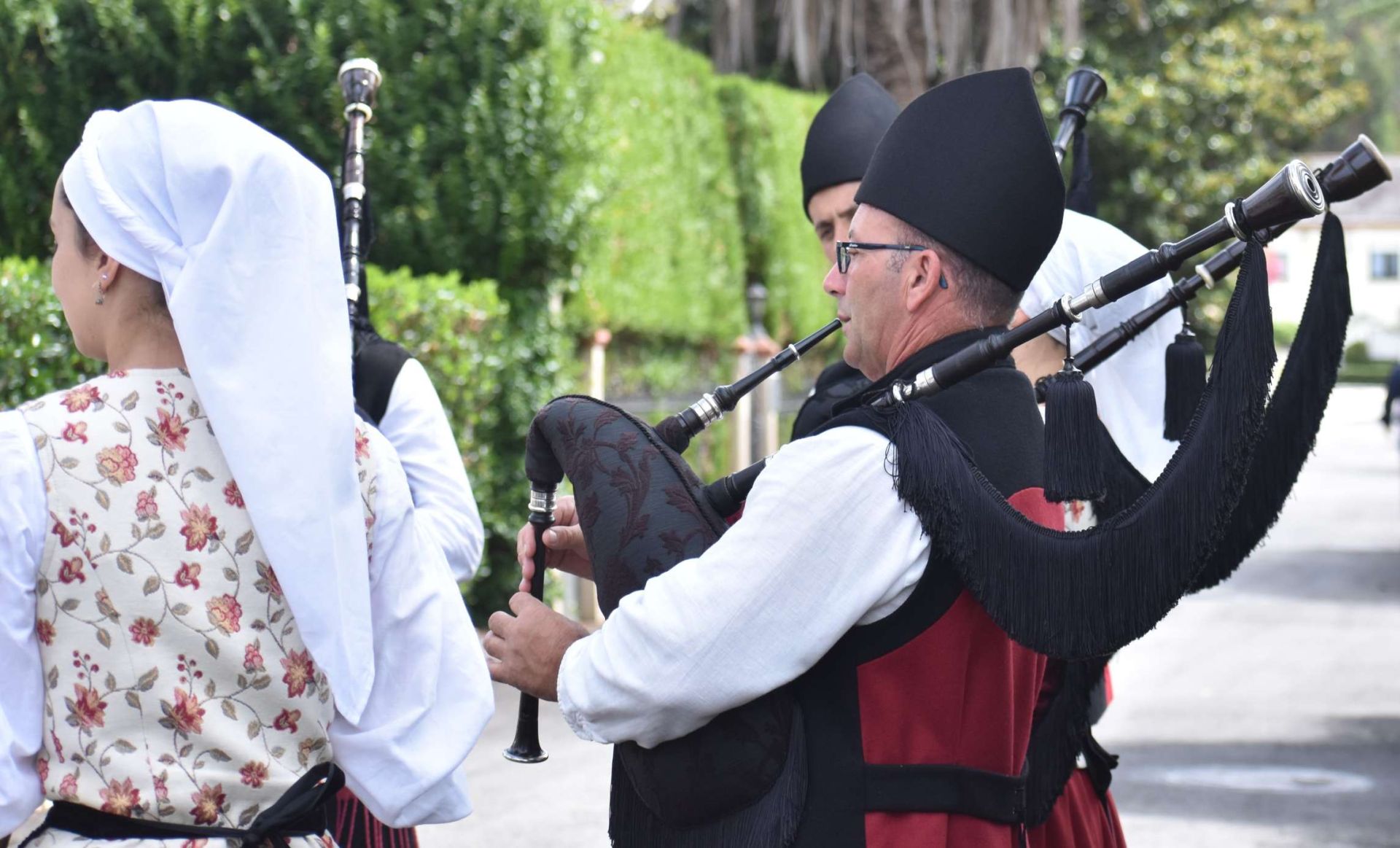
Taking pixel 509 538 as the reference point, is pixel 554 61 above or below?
above

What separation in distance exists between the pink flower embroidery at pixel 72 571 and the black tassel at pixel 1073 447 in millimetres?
1293

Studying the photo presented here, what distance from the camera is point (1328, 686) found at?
9445 millimetres

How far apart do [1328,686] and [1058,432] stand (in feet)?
26.2

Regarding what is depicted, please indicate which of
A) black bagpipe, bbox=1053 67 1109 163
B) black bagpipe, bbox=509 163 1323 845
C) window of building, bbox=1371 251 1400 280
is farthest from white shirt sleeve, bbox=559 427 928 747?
window of building, bbox=1371 251 1400 280

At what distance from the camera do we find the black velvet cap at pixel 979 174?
2434mm

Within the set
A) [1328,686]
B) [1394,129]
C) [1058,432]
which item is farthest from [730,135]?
[1394,129]

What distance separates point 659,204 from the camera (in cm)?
1223

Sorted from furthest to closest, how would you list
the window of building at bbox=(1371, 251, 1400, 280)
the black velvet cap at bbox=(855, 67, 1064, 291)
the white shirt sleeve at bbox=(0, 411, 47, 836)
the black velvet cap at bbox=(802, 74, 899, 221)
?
1. the window of building at bbox=(1371, 251, 1400, 280)
2. the black velvet cap at bbox=(802, 74, 899, 221)
3. the black velvet cap at bbox=(855, 67, 1064, 291)
4. the white shirt sleeve at bbox=(0, 411, 47, 836)

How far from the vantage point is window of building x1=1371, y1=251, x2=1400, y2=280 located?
226ft

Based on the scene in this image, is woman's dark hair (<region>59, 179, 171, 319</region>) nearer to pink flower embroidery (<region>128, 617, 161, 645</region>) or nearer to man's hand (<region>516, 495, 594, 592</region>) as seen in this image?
pink flower embroidery (<region>128, 617, 161, 645</region>)

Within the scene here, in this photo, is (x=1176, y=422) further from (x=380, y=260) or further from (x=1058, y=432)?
(x=380, y=260)

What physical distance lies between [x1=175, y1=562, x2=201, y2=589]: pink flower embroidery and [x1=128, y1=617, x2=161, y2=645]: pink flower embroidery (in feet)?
0.20

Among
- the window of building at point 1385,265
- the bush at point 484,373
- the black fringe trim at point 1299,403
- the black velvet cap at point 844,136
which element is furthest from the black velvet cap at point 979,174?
the window of building at point 1385,265

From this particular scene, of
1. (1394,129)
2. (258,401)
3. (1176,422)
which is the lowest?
(1394,129)
